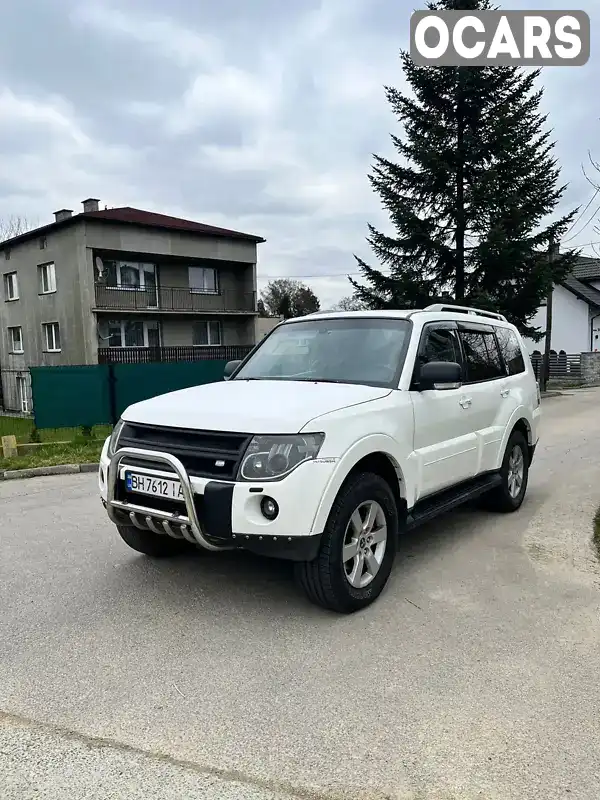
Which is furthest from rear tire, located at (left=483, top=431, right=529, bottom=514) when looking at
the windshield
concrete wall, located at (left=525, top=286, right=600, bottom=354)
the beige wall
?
concrete wall, located at (left=525, top=286, right=600, bottom=354)

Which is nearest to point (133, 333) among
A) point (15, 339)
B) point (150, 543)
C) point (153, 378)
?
point (15, 339)

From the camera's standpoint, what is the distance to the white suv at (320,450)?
3520 mm

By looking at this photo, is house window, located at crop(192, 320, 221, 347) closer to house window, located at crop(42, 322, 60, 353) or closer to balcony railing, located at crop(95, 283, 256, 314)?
balcony railing, located at crop(95, 283, 256, 314)

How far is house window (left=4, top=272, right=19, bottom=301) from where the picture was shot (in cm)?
3172

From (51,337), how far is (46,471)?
72.8 feet

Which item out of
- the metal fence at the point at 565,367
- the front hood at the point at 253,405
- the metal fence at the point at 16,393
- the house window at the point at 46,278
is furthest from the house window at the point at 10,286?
the front hood at the point at 253,405

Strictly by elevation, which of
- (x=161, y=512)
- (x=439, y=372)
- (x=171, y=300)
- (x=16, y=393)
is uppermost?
(x=171, y=300)

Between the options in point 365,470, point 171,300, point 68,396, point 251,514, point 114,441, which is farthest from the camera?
point 171,300

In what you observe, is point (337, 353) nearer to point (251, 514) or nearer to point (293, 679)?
point (251, 514)

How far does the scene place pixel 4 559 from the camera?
5090 mm

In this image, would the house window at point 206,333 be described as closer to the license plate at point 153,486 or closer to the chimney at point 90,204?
the chimney at point 90,204

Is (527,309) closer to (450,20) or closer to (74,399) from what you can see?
(450,20)

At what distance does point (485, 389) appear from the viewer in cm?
566

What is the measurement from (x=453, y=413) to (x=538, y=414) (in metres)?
2.42
